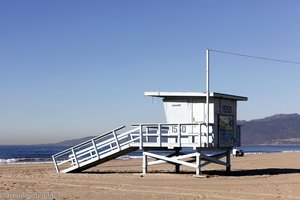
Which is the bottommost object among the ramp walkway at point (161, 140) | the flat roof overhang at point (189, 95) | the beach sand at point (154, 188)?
the beach sand at point (154, 188)

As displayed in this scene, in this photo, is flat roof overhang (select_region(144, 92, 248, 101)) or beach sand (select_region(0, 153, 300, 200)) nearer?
beach sand (select_region(0, 153, 300, 200))

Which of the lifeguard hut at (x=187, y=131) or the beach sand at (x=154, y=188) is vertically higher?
the lifeguard hut at (x=187, y=131)

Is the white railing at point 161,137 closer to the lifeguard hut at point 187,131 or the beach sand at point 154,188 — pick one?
the lifeguard hut at point 187,131

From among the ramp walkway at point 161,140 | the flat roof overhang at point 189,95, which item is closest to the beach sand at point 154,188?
the ramp walkway at point 161,140

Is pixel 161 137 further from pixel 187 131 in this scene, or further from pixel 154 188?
pixel 154 188

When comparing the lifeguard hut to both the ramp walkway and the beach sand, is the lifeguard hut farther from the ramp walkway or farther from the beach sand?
the beach sand

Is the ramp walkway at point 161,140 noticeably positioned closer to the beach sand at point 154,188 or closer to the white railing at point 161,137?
the white railing at point 161,137

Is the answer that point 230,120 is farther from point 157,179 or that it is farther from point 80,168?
point 80,168

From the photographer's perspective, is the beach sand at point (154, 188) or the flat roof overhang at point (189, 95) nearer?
the beach sand at point (154, 188)

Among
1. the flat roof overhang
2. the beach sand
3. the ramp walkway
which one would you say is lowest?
the beach sand

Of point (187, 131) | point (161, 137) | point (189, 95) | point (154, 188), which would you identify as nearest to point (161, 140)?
point (161, 137)

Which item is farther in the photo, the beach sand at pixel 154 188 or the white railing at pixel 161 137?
the white railing at pixel 161 137

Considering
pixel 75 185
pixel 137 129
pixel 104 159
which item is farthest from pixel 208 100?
pixel 75 185

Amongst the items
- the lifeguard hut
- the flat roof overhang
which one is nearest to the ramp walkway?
the lifeguard hut
